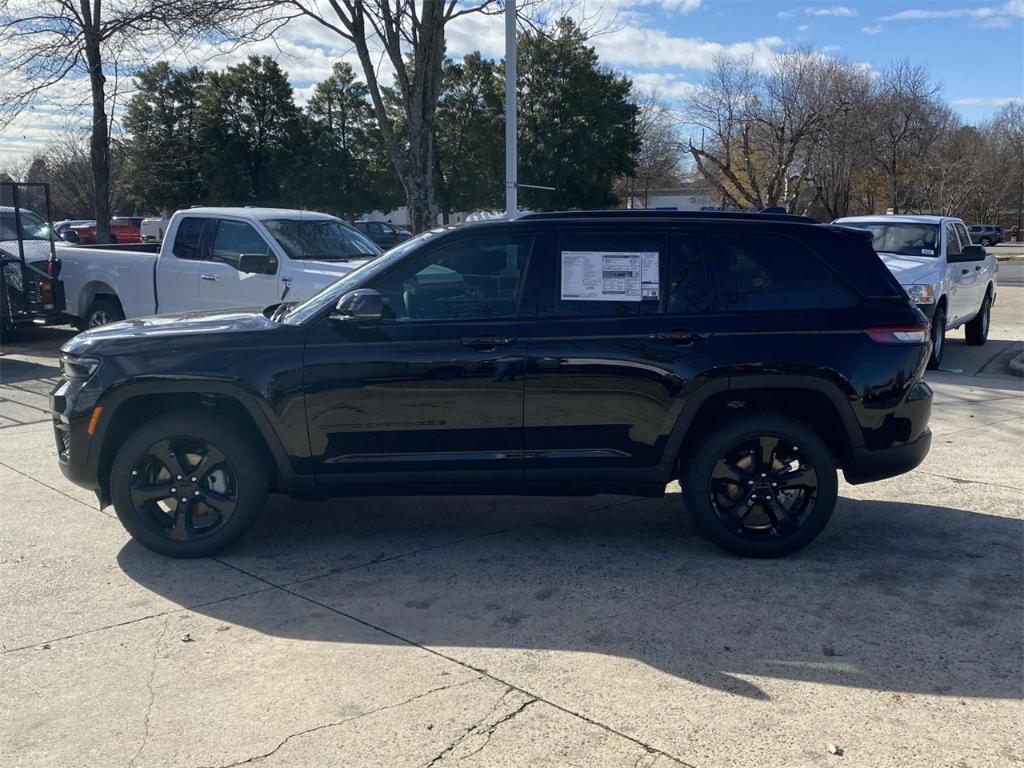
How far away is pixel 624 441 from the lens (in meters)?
5.36

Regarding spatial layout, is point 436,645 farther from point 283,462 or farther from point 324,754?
point 283,462

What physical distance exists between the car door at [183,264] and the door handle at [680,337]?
25.0 ft

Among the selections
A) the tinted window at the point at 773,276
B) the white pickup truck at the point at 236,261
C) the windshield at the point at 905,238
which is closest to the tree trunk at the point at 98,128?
the white pickup truck at the point at 236,261

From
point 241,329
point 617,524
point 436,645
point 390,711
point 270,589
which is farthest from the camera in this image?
point 617,524

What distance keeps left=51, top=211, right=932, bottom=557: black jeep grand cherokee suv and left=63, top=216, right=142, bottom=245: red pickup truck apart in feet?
117

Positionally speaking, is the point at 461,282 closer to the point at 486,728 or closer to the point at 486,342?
the point at 486,342

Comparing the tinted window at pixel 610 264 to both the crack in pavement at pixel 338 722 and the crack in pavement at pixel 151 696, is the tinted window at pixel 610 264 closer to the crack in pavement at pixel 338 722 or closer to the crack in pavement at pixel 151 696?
the crack in pavement at pixel 338 722

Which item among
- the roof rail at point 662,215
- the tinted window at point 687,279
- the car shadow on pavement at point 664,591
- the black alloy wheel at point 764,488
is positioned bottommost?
the car shadow on pavement at point 664,591

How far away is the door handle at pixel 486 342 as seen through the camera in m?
5.26

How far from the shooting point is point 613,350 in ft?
17.3

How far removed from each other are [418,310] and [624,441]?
53.0 inches

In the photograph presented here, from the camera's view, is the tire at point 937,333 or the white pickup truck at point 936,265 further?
the tire at point 937,333

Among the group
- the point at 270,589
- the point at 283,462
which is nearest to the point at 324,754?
the point at 270,589

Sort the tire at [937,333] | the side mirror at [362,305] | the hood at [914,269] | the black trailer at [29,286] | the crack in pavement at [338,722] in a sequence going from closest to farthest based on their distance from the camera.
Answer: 1. the crack in pavement at [338,722]
2. the side mirror at [362,305]
3. the hood at [914,269]
4. the tire at [937,333]
5. the black trailer at [29,286]
